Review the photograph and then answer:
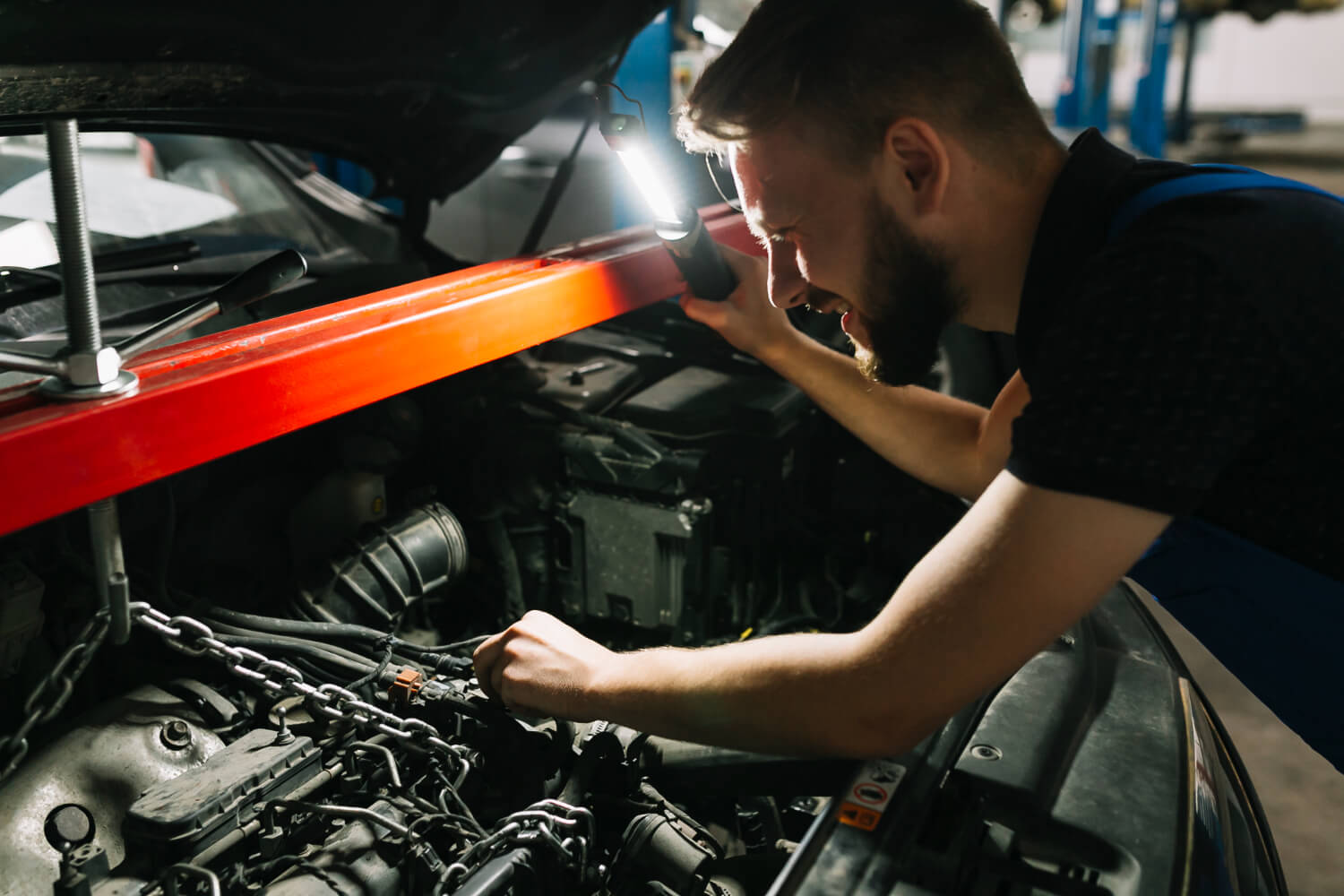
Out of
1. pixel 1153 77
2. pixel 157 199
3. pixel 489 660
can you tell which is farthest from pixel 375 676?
pixel 1153 77

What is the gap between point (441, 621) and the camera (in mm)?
1904

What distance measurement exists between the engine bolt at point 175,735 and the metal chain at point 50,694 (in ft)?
0.39

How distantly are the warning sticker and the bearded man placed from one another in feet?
0.57

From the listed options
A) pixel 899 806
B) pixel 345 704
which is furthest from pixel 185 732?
pixel 899 806

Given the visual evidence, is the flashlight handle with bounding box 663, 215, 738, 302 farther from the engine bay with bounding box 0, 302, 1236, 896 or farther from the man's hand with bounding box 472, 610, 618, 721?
the man's hand with bounding box 472, 610, 618, 721

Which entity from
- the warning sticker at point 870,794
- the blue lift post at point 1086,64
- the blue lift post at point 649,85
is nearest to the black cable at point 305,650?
the warning sticker at point 870,794

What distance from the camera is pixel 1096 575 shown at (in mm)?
832

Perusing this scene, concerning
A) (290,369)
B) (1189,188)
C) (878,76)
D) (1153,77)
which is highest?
(878,76)

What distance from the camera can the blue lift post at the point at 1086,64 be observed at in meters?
7.55

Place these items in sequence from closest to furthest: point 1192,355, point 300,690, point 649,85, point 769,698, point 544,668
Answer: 1. point 1192,355
2. point 769,698
3. point 544,668
4. point 300,690
5. point 649,85

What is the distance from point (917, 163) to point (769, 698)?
53cm

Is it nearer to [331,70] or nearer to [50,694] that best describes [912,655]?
[50,694]

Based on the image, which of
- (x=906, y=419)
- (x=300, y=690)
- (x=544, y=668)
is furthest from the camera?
(x=906, y=419)

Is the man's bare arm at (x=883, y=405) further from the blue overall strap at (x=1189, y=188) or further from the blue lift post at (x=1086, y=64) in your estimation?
the blue lift post at (x=1086, y=64)
